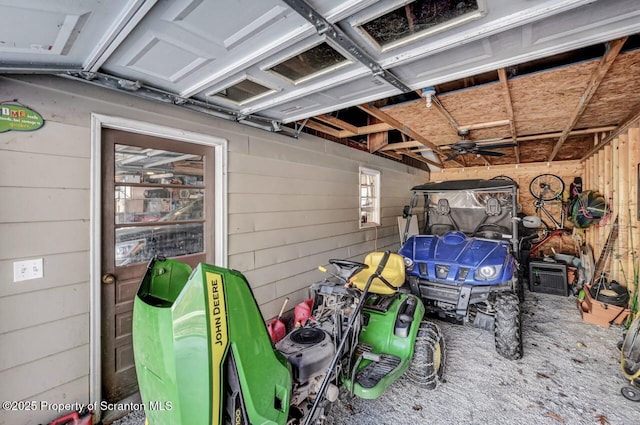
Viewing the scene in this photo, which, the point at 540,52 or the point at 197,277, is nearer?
the point at 197,277

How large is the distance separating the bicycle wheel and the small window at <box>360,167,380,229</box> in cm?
458

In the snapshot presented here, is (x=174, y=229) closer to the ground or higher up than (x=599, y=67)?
closer to the ground

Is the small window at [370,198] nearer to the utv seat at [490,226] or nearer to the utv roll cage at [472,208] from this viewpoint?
the utv roll cage at [472,208]

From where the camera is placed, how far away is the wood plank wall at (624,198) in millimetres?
3633

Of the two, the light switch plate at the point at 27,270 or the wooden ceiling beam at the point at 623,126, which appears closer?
the light switch plate at the point at 27,270

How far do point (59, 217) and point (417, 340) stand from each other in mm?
2839

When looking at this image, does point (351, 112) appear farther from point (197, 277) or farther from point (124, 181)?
point (197, 277)

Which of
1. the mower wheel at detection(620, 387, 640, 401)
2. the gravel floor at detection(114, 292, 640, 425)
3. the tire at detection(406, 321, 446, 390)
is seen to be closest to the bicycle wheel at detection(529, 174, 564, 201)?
the gravel floor at detection(114, 292, 640, 425)

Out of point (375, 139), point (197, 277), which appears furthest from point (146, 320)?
point (375, 139)

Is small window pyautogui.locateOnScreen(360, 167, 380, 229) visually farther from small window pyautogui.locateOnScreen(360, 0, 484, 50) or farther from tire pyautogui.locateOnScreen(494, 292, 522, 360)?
small window pyautogui.locateOnScreen(360, 0, 484, 50)

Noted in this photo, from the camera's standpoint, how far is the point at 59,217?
6.16ft

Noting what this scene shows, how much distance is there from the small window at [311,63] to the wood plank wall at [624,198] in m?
4.30

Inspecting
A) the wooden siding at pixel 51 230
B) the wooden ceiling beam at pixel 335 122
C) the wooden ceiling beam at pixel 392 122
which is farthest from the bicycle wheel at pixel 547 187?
the wooden siding at pixel 51 230

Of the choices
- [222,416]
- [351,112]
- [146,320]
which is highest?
[351,112]
